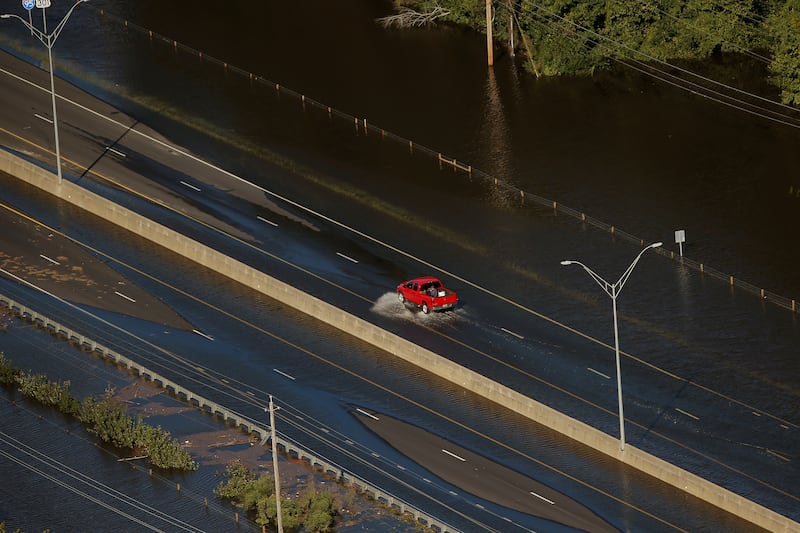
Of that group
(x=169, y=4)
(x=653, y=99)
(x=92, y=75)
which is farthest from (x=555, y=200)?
(x=169, y=4)

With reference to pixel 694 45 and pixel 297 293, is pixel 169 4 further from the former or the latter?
pixel 297 293

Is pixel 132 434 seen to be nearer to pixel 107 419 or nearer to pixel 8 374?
pixel 107 419

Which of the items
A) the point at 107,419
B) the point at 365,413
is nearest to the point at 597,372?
the point at 365,413

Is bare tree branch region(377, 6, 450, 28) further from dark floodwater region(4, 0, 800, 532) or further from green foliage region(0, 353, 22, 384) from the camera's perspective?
green foliage region(0, 353, 22, 384)

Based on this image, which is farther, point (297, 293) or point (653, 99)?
point (653, 99)

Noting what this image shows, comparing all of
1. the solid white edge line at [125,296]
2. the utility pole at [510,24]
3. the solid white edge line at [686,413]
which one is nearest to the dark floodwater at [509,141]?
the utility pole at [510,24]

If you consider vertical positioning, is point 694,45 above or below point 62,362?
above

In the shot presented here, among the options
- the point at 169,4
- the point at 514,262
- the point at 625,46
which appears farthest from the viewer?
the point at 169,4

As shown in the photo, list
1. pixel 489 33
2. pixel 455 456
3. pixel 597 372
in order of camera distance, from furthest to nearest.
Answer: pixel 489 33 → pixel 597 372 → pixel 455 456
